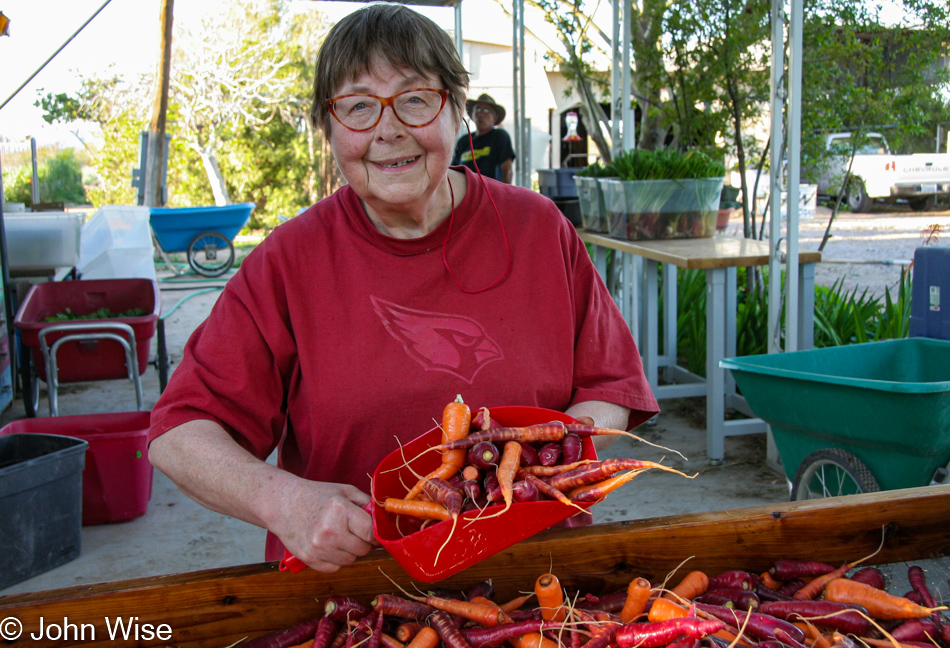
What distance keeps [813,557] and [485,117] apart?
7.02 m

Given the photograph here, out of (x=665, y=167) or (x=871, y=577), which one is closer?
Answer: (x=871, y=577)

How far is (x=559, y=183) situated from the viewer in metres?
6.58

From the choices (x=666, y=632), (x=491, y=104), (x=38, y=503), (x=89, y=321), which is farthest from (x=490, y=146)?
(x=666, y=632)

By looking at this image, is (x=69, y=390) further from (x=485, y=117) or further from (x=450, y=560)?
(x=450, y=560)

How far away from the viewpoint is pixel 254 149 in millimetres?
16516

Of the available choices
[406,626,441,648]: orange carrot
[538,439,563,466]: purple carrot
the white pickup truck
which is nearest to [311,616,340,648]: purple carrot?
[406,626,441,648]: orange carrot

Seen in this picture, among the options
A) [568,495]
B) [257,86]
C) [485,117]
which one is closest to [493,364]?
[568,495]

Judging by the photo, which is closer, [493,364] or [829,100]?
[493,364]

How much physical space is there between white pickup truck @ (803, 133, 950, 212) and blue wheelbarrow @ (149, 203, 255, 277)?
7.02 metres

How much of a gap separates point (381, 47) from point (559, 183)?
5.23 meters

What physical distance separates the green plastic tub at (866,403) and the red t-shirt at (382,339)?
130cm

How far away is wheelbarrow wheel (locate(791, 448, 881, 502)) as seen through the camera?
8.89 ft

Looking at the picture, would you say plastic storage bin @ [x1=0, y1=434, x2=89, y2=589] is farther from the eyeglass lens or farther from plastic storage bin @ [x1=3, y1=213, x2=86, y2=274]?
plastic storage bin @ [x1=3, y1=213, x2=86, y2=274]

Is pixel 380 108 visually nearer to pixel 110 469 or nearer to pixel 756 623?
pixel 756 623
